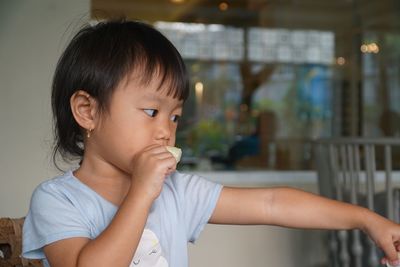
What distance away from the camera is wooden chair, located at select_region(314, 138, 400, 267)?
6.75ft

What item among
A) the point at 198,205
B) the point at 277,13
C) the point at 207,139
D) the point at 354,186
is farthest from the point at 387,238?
the point at 277,13

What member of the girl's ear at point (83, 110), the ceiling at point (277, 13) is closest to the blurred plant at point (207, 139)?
the ceiling at point (277, 13)

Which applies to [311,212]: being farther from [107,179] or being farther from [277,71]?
[277,71]

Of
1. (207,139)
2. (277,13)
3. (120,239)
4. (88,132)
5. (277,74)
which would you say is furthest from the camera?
(277,74)

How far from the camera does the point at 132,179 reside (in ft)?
2.96

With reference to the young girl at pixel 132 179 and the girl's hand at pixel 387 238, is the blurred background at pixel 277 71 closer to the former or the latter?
the young girl at pixel 132 179

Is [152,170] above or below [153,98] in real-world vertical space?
below

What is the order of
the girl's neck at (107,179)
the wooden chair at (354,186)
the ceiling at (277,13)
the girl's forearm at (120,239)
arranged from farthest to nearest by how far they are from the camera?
the ceiling at (277,13) → the wooden chair at (354,186) → the girl's neck at (107,179) → the girl's forearm at (120,239)

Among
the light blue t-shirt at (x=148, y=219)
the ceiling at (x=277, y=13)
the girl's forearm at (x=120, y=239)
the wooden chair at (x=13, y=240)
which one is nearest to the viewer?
the girl's forearm at (x=120, y=239)

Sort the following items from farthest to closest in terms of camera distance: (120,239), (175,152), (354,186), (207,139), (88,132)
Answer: (207,139) < (354,186) < (88,132) < (175,152) < (120,239)

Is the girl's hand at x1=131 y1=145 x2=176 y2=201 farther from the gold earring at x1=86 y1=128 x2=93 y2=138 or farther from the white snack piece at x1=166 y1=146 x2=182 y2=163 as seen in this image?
the gold earring at x1=86 y1=128 x2=93 y2=138

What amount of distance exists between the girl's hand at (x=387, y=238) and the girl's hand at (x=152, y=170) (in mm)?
357

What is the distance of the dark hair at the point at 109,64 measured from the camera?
989 millimetres

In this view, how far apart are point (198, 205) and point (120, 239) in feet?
1.07
